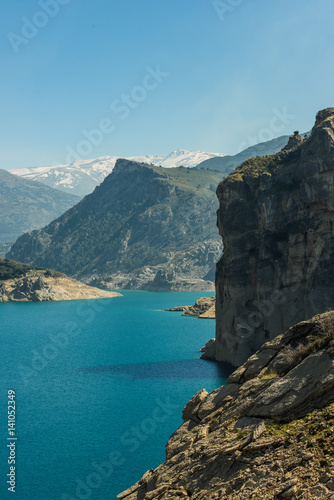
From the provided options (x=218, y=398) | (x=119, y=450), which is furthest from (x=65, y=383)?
(x=218, y=398)

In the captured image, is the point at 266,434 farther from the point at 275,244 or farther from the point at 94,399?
the point at 275,244

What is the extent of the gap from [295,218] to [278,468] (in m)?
51.7

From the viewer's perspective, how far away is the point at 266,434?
17.8 meters

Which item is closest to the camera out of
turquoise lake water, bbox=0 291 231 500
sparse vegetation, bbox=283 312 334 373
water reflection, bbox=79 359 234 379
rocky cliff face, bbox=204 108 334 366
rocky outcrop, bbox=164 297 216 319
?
sparse vegetation, bbox=283 312 334 373

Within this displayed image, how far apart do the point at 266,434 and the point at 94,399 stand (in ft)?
134

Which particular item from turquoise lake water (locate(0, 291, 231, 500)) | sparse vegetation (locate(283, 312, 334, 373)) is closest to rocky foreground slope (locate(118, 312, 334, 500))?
sparse vegetation (locate(283, 312, 334, 373))

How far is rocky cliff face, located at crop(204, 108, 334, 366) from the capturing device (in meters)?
61.3

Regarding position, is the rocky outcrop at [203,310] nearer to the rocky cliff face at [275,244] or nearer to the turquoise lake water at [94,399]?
the turquoise lake water at [94,399]

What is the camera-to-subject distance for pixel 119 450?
134 ft

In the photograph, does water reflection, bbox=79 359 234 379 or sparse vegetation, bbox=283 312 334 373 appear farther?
water reflection, bbox=79 359 234 379

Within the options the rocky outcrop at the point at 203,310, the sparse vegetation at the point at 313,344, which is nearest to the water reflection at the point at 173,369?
the sparse vegetation at the point at 313,344

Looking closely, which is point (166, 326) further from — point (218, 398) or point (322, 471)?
point (322, 471)

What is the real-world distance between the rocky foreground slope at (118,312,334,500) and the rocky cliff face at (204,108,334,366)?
3852cm

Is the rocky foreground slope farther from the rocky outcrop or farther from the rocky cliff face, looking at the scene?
the rocky outcrop
